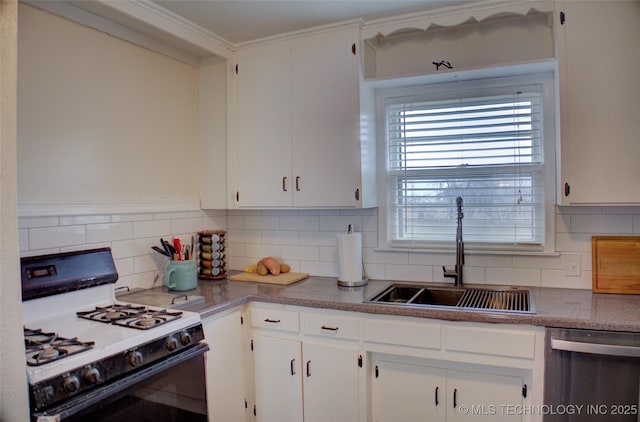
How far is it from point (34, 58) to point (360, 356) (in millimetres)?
1956

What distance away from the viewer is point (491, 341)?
73.6 inches

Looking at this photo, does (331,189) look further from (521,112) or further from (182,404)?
(182,404)

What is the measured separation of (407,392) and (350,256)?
76 cm

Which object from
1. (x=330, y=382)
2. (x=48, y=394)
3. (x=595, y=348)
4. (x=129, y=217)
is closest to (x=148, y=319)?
(x=48, y=394)

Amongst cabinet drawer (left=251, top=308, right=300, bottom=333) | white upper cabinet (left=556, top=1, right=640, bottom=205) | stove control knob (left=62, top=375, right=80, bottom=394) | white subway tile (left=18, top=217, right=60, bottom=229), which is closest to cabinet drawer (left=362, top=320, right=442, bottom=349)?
cabinet drawer (left=251, top=308, right=300, bottom=333)

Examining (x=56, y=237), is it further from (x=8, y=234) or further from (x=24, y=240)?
(x=8, y=234)

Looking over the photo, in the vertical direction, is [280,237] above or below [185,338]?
above

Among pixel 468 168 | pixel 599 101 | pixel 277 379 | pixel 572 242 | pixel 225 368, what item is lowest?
pixel 277 379

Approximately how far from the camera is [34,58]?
6.33 ft

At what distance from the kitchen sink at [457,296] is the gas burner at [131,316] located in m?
0.93

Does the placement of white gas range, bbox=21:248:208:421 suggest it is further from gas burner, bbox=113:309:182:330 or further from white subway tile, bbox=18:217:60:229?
white subway tile, bbox=18:217:60:229

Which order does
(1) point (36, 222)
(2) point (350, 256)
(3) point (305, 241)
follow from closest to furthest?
(1) point (36, 222), (2) point (350, 256), (3) point (305, 241)

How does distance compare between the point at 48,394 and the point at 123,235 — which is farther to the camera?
the point at 123,235

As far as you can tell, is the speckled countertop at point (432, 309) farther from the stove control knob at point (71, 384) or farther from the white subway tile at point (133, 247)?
the stove control knob at point (71, 384)
